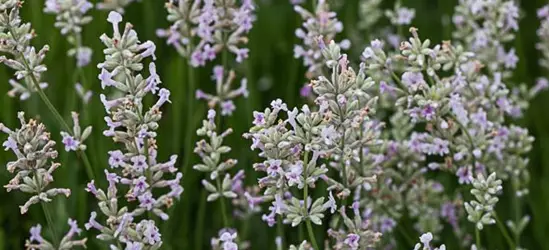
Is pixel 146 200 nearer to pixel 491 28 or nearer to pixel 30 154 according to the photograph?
pixel 30 154

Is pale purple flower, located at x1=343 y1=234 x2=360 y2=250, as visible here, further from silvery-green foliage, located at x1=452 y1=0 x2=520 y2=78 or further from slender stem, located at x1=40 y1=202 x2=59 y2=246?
silvery-green foliage, located at x1=452 y1=0 x2=520 y2=78

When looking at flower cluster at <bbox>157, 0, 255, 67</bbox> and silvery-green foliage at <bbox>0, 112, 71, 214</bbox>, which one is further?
flower cluster at <bbox>157, 0, 255, 67</bbox>

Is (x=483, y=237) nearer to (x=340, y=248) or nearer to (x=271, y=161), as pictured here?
(x=340, y=248)

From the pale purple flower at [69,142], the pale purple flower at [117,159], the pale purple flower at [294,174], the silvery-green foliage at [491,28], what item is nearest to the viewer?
the pale purple flower at [294,174]

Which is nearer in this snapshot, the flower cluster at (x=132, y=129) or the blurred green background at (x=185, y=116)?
the flower cluster at (x=132, y=129)

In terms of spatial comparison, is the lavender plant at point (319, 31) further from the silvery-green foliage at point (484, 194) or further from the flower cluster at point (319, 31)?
the silvery-green foliage at point (484, 194)

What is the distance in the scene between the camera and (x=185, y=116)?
2.74 meters

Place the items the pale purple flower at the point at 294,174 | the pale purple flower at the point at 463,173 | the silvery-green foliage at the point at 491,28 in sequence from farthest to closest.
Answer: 1. the silvery-green foliage at the point at 491,28
2. the pale purple flower at the point at 463,173
3. the pale purple flower at the point at 294,174

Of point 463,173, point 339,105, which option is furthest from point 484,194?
point 339,105

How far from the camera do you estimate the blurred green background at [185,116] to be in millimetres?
2385

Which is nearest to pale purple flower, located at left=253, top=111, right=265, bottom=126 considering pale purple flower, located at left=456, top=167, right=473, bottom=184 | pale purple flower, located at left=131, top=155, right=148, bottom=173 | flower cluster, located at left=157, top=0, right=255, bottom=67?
pale purple flower, located at left=131, top=155, right=148, bottom=173

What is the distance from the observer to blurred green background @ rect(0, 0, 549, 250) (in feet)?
7.82

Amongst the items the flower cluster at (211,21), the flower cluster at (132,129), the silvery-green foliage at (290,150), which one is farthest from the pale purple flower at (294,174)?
the flower cluster at (211,21)

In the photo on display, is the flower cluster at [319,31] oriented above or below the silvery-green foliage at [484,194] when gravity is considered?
above
